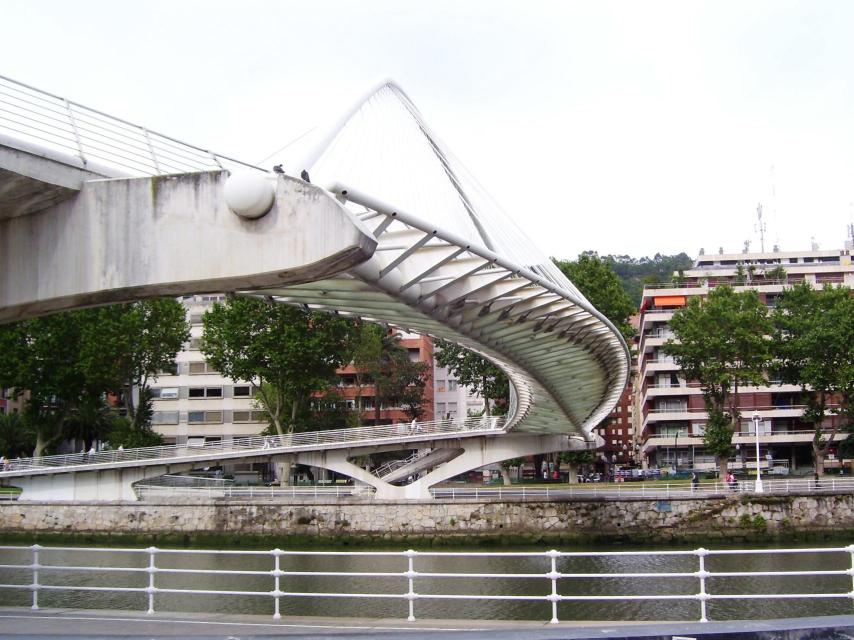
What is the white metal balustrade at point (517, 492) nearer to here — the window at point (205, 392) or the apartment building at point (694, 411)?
the apartment building at point (694, 411)

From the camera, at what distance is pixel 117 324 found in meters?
57.9

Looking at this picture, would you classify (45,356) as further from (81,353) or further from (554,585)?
(554,585)

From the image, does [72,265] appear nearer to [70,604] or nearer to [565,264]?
[70,604]

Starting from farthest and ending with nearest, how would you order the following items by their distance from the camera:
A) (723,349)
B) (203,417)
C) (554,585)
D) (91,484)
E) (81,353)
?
(203,417) → (81,353) → (723,349) → (91,484) → (554,585)

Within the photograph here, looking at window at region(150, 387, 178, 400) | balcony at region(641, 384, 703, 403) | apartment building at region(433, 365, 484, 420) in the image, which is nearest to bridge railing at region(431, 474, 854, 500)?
balcony at region(641, 384, 703, 403)

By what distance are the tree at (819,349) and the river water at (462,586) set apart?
22.2m

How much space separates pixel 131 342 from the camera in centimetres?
5828

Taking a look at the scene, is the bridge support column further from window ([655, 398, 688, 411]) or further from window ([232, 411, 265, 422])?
window ([655, 398, 688, 411])

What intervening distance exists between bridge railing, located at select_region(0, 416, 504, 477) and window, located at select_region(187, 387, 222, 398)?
28.9 metres

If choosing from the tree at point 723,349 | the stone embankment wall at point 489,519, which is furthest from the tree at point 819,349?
the stone embankment wall at point 489,519

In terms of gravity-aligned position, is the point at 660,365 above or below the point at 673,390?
above

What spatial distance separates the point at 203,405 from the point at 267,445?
33.3 meters

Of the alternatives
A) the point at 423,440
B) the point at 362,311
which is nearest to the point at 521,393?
the point at 423,440

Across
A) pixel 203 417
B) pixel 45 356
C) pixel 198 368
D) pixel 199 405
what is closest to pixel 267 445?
pixel 45 356
